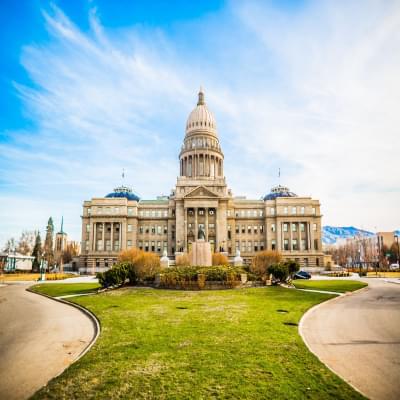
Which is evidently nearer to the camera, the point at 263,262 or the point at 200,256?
the point at 263,262

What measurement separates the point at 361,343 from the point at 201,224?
255ft

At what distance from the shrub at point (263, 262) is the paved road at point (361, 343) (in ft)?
52.2

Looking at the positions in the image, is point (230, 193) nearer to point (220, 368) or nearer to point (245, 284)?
point (245, 284)

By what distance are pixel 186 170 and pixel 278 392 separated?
100094mm

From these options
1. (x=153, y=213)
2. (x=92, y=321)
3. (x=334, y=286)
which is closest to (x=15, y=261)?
(x=153, y=213)

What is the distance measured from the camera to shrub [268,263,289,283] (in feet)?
118

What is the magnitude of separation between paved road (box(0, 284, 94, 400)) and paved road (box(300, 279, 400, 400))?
854 centimetres

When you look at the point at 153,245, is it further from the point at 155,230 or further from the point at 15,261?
the point at 15,261

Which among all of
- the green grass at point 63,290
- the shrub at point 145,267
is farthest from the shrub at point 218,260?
the green grass at point 63,290

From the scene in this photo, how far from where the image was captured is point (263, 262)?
40.5 m

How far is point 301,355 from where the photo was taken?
36.4 feet

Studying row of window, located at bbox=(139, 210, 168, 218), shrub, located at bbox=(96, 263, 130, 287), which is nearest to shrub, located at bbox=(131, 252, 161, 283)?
shrub, located at bbox=(96, 263, 130, 287)

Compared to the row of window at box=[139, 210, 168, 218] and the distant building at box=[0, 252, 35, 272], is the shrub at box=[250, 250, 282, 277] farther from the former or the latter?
the distant building at box=[0, 252, 35, 272]

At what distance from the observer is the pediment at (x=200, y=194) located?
3536 inches
